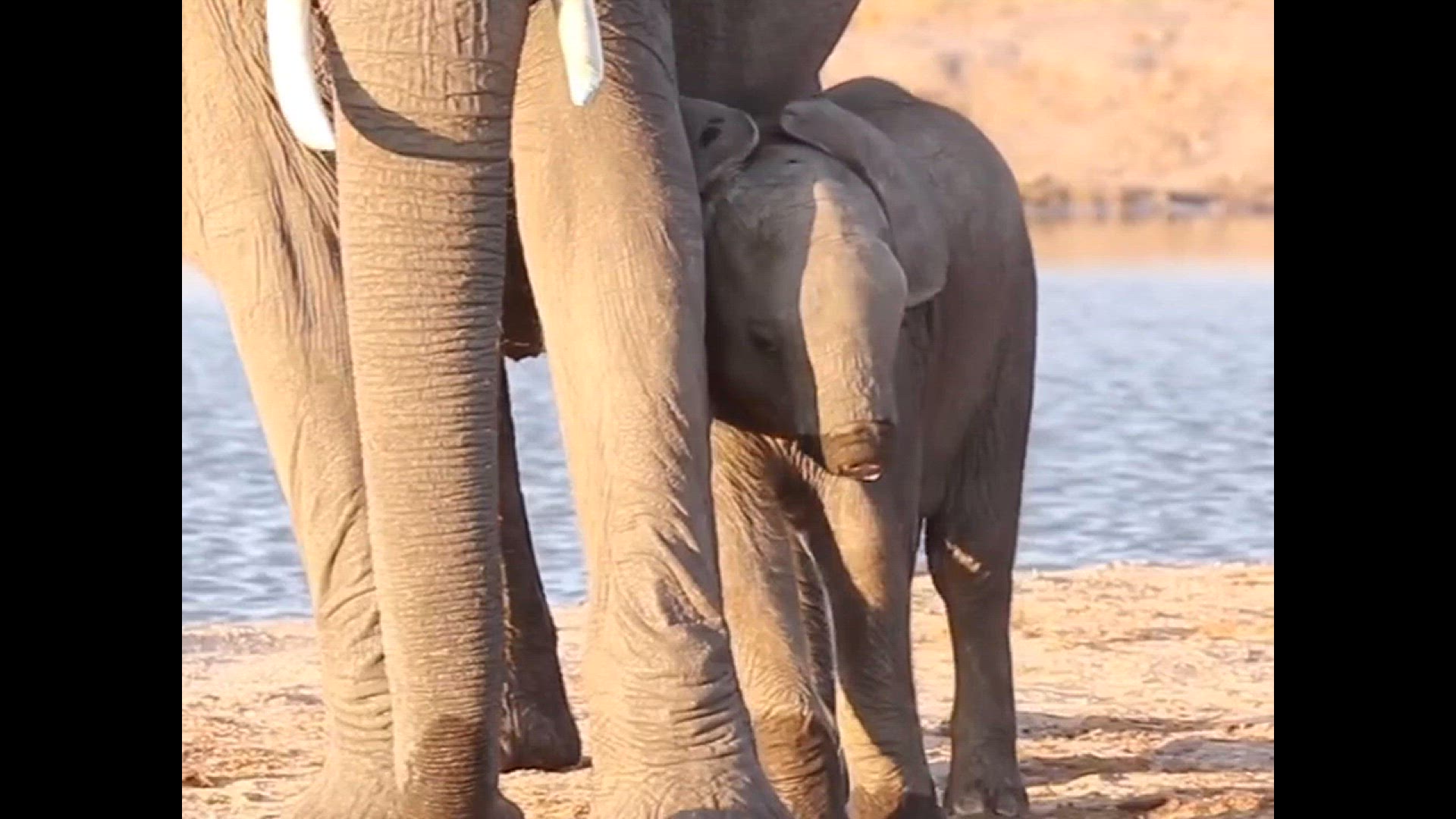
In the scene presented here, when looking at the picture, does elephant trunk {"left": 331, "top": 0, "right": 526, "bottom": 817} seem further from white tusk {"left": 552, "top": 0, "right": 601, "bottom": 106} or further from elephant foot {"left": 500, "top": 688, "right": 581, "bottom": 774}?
elephant foot {"left": 500, "top": 688, "right": 581, "bottom": 774}

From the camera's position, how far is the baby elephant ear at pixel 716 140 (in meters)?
5.51

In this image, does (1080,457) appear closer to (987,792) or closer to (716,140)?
(987,792)

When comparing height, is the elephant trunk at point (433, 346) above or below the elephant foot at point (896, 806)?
above

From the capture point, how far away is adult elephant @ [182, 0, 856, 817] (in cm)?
484

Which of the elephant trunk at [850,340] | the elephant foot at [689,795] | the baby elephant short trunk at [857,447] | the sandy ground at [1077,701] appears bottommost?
the sandy ground at [1077,701]

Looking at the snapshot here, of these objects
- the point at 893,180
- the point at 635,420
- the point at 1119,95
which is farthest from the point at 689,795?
the point at 1119,95

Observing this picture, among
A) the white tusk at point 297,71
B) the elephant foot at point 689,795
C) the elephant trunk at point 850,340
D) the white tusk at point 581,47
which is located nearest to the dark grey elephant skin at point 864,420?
the elephant trunk at point 850,340

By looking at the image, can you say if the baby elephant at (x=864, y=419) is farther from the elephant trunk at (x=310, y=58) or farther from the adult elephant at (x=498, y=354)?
the elephant trunk at (x=310, y=58)

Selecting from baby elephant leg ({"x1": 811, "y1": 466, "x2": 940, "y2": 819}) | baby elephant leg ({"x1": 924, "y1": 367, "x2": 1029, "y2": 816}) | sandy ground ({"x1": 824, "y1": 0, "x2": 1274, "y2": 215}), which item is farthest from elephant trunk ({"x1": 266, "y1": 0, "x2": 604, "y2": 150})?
sandy ground ({"x1": 824, "y1": 0, "x2": 1274, "y2": 215})

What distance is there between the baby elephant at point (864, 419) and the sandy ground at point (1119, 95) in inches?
654

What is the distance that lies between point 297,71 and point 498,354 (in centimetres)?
44

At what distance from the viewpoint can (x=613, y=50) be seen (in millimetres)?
5117

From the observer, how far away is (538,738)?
660cm

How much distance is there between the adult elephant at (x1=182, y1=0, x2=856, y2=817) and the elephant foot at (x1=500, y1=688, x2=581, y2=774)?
4.60 ft
